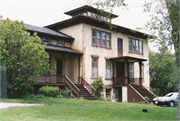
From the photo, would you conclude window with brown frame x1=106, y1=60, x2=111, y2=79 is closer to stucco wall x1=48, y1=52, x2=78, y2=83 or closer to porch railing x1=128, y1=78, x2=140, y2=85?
porch railing x1=128, y1=78, x2=140, y2=85

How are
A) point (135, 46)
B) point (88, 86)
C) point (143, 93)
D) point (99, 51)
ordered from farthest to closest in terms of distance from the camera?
1. point (135, 46)
2. point (99, 51)
3. point (143, 93)
4. point (88, 86)

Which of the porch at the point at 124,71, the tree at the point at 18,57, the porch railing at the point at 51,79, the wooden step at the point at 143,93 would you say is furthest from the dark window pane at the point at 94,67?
the tree at the point at 18,57

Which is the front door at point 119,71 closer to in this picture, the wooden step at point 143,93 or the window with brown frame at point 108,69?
the window with brown frame at point 108,69

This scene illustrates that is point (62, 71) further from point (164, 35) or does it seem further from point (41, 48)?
point (164, 35)

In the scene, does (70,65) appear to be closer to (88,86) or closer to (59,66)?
(59,66)

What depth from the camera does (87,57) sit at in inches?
1005

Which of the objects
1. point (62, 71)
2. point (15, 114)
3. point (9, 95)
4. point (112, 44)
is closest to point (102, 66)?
point (112, 44)

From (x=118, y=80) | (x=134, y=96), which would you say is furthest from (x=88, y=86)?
(x=134, y=96)

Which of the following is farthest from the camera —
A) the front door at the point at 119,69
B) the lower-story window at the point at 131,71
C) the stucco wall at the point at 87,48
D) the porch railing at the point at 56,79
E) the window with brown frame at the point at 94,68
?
the lower-story window at the point at 131,71

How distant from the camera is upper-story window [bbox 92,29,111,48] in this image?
2675cm

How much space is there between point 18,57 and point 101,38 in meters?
11.5

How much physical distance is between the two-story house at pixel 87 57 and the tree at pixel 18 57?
157 inches

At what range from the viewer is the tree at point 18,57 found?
17906mm

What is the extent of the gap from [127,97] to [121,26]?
27.8 ft
